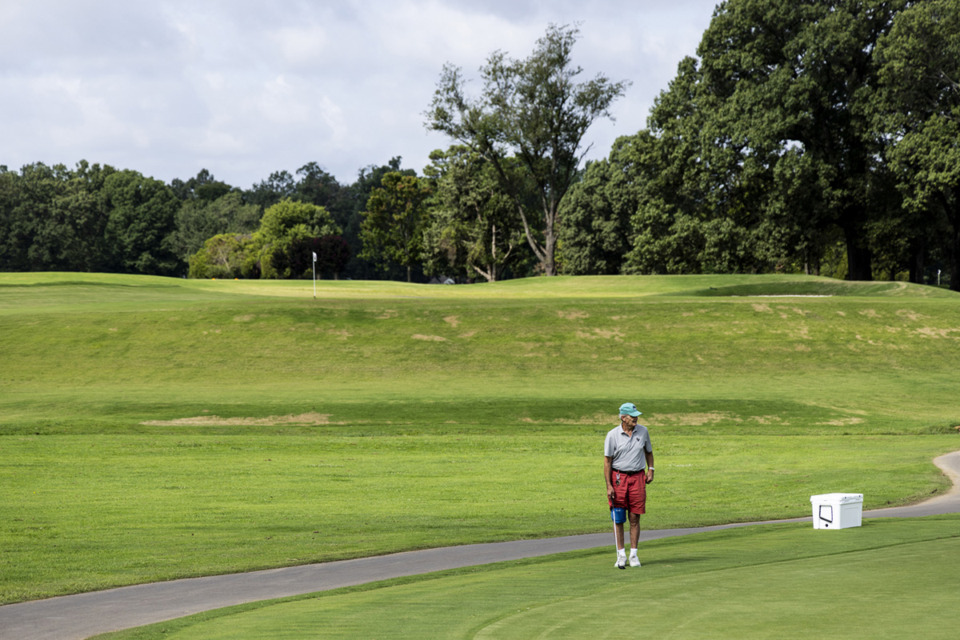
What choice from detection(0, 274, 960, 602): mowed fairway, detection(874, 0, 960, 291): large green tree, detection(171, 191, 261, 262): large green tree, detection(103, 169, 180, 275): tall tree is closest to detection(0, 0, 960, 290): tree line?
detection(874, 0, 960, 291): large green tree

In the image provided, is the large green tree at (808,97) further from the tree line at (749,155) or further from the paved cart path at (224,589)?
the paved cart path at (224,589)

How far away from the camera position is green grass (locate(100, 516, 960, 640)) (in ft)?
27.4

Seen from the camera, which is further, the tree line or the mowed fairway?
the tree line

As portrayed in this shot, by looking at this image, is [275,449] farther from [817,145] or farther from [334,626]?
[817,145]

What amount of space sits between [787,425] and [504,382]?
10.1 m

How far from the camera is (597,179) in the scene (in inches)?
3922

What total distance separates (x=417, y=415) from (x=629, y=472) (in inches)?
695

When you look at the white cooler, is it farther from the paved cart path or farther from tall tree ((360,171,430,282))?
tall tree ((360,171,430,282))

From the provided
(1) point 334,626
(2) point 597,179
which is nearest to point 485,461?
(1) point 334,626

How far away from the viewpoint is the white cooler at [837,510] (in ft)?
49.4

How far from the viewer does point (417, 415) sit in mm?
29609

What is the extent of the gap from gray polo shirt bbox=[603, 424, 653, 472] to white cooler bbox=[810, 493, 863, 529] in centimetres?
441

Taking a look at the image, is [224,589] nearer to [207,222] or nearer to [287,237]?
[287,237]

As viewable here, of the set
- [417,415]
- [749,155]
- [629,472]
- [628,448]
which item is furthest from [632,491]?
[749,155]
